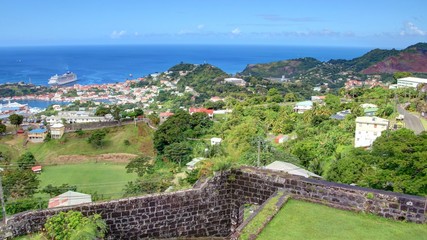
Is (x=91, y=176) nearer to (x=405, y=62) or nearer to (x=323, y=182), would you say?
(x=323, y=182)

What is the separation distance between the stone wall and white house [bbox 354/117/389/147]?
58.3 feet

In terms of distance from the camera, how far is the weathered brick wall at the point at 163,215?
4.54m

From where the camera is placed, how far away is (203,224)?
18.2ft

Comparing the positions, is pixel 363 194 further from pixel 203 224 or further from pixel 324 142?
pixel 324 142

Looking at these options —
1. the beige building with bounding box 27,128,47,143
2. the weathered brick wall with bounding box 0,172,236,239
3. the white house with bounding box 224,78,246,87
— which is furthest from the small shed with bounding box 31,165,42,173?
the white house with bounding box 224,78,246,87

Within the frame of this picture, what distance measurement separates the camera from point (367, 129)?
2169cm

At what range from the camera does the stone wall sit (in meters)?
4.53

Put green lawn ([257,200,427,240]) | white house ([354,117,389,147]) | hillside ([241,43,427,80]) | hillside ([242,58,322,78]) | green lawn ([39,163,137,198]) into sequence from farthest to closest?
hillside ([242,58,322,78]) → hillside ([241,43,427,80]) → white house ([354,117,389,147]) → green lawn ([39,163,137,198]) → green lawn ([257,200,427,240])

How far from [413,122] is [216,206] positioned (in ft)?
78.2

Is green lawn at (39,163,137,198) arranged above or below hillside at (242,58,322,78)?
below

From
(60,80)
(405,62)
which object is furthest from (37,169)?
(405,62)

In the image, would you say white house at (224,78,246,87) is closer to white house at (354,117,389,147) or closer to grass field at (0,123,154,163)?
grass field at (0,123,154,163)

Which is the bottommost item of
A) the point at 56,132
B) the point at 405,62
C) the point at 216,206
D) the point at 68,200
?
the point at 56,132

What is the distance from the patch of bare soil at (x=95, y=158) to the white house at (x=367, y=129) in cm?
1601
